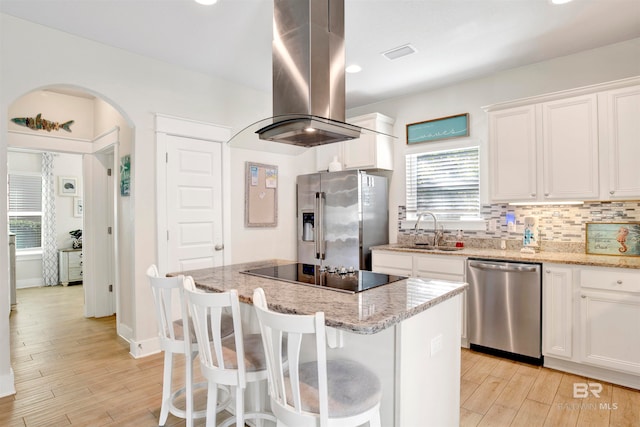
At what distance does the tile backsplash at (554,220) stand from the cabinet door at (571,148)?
335 millimetres

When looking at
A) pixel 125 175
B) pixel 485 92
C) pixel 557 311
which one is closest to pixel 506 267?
pixel 557 311

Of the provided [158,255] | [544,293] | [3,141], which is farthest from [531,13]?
[3,141]

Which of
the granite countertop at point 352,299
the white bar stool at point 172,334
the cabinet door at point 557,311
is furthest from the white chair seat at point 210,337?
the cabinet door at point 557,311

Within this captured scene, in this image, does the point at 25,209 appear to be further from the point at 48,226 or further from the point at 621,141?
the point at 621,141

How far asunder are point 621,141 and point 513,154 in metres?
0.79

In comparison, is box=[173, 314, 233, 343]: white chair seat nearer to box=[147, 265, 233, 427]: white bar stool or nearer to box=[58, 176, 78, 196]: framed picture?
box=[147, 265, 233, 427]: white bar stool

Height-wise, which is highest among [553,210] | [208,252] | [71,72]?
[71,72]

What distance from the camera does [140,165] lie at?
3.35 metres

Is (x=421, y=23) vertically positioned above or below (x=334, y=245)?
above

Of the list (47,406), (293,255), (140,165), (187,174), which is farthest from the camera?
(293,255)

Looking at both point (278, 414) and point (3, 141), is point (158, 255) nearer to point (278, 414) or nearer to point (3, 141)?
point (3, 141)

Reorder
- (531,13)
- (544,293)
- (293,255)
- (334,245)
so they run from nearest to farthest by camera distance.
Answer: (531,13) < (544,293) < (334,245) < (293,255)

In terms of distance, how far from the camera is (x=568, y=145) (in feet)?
10.2

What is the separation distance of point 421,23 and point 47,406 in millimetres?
3887
